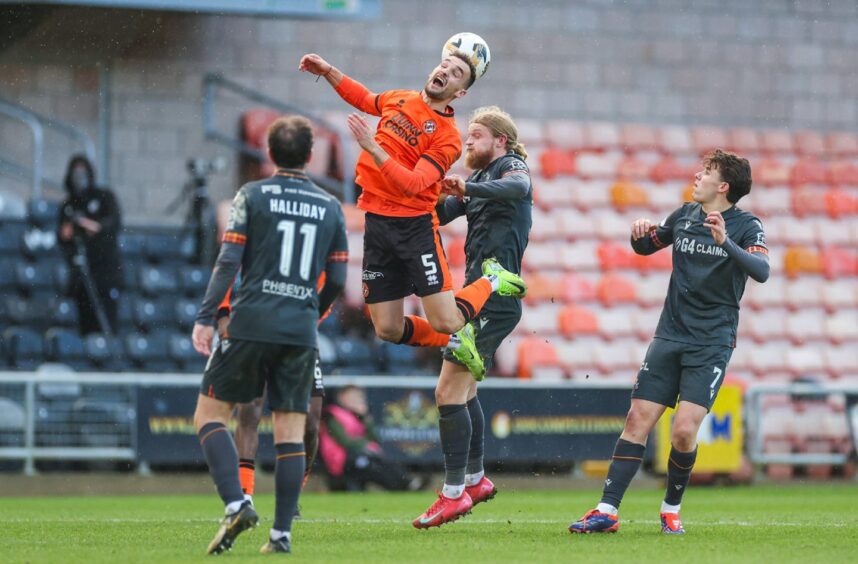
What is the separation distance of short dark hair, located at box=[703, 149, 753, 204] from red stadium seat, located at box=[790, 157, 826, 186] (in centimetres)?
1173

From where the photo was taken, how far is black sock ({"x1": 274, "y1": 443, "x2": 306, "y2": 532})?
6270 millimetres

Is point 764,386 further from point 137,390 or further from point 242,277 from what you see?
point 242,277

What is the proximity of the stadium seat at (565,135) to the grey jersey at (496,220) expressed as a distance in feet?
33.4

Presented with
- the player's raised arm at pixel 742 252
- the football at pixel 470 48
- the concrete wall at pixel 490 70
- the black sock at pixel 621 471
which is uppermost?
the concrete wall at pixel 490 70

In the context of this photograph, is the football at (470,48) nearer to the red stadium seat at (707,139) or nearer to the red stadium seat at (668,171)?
the red stadium seat at (668,171)

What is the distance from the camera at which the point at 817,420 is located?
14.7m

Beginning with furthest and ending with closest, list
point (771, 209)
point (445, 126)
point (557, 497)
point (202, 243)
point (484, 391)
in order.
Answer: point (771, 209) < point (202, 243) < point (484, 391) < point (557, 497) < point (445, 126)

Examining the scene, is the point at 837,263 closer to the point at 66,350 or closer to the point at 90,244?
the point at 90,244

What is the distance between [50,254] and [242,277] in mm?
9640

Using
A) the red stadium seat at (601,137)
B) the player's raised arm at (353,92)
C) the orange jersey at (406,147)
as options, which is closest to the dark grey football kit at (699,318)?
the orange jersey at (406,147)

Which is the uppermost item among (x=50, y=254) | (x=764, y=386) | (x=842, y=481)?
(x=50, y=254)

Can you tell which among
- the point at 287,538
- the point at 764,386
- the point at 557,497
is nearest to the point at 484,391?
the point at 557,497

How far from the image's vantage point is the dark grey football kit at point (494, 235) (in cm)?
805

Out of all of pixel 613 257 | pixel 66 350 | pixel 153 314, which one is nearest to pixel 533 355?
pixel 613 257
